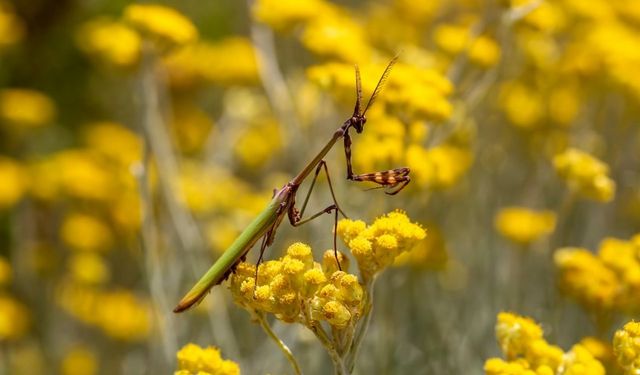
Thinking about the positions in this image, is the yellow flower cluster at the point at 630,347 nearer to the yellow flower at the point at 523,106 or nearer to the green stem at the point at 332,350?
the green stem at the point at 332,350

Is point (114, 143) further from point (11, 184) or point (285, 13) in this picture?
point (285, 13)

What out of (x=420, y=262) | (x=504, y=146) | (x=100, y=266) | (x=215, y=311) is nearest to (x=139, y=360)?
(x=100, y=266)

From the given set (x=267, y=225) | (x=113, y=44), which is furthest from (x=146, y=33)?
(x=267, y=225)

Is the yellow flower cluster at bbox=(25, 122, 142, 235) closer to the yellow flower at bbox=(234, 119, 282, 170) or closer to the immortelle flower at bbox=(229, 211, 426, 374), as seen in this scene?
the yellow flower at bbox=(234, 119, 282, 170)

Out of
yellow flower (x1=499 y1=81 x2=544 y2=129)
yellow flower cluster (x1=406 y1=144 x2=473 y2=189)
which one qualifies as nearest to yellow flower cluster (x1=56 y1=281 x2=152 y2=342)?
yellow flower cluster (x1=406 y1=144 x2=473 y2=189)

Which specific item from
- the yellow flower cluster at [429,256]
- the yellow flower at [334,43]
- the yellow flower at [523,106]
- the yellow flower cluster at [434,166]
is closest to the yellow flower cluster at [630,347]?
the yellow flower cluster at [434,166]

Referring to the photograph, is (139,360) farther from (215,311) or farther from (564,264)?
(564,264)
